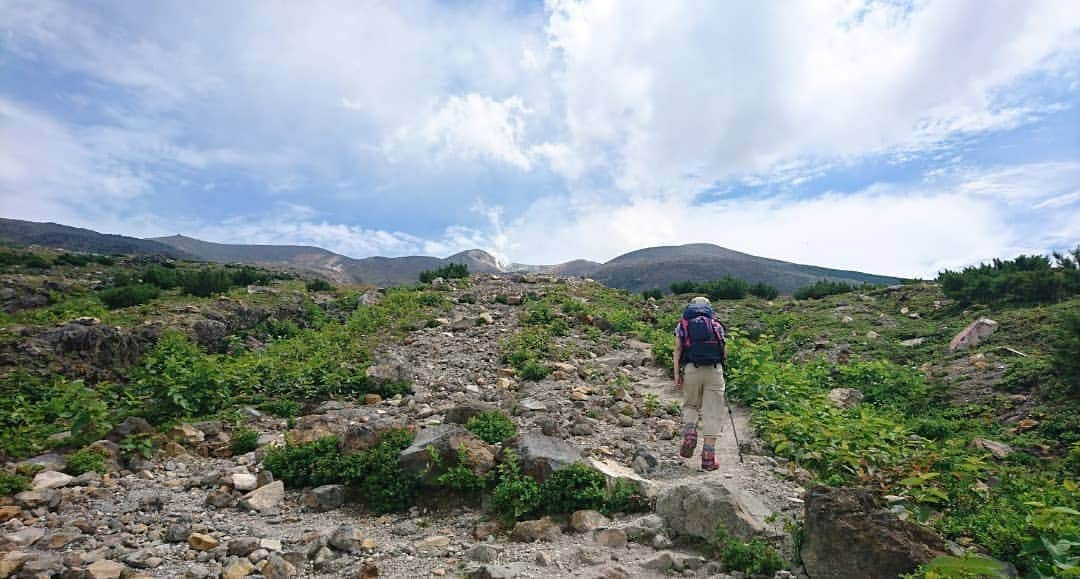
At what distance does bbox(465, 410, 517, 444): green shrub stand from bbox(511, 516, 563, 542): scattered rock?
5.81 ft

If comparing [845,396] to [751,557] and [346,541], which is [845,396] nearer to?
[751,557]

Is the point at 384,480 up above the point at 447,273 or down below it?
below

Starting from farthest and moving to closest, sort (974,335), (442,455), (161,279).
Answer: (161,279) < (974,335) < (442,455)

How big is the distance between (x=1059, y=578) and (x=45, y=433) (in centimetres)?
1033

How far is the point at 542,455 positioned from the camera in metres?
5.79

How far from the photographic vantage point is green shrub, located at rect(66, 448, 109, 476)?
6148 millimetres

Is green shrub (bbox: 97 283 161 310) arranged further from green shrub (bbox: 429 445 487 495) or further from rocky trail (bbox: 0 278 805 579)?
green shrub (bbox: 429 445 487 495)

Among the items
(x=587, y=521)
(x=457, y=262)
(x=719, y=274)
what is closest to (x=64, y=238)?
(x=457, y=262)

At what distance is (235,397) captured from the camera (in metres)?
9.16

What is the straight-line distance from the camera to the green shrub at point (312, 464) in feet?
20.4

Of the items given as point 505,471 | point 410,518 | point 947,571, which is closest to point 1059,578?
point 947,571

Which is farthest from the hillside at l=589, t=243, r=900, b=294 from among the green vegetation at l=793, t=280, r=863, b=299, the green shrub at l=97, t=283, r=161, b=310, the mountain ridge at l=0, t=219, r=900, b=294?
the green shrub at l=97, t=283, r=161, b=310

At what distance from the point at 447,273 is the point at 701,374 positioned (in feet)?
64.6

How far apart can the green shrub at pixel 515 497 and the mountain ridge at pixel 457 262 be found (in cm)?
4203
